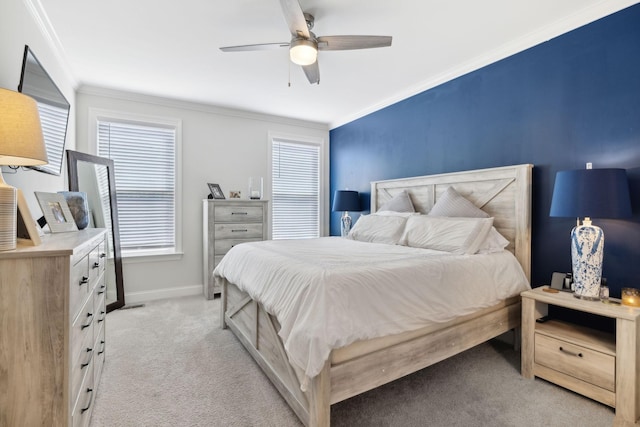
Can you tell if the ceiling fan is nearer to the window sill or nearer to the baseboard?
the window sill

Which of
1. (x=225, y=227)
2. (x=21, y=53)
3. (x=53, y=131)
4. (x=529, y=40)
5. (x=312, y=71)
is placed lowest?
(x=225, y=227)

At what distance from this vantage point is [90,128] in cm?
364

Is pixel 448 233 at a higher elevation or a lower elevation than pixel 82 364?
higher

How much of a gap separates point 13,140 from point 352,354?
70.1 inches

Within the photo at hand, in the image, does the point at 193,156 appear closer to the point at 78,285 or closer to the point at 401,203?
the point at 401,203

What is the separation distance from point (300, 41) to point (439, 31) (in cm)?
125

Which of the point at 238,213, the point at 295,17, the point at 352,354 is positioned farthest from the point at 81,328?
the point at 238,213

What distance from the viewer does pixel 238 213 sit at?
163 inches

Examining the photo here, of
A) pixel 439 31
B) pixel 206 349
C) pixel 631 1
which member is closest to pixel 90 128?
pixel 206 349

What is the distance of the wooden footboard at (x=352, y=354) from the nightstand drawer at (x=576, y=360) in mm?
328

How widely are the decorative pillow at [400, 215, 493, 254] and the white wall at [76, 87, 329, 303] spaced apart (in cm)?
264

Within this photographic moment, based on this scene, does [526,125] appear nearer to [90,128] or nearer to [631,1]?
[631,1]

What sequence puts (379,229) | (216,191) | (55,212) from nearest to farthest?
(55,212) < (379,229) < (216,191)

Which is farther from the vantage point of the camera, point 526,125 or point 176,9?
point 526,125
